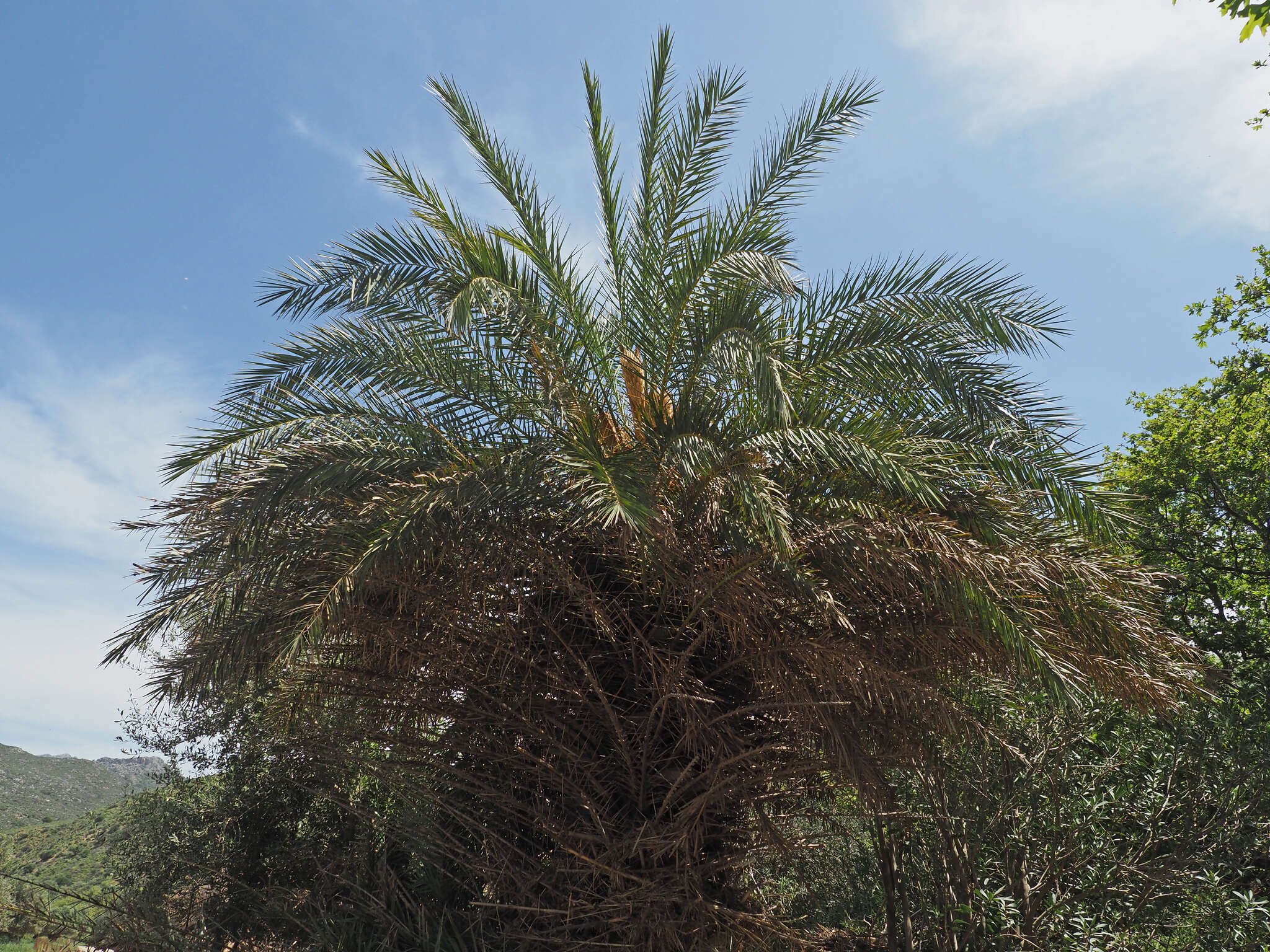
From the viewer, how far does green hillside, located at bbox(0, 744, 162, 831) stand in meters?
27.4

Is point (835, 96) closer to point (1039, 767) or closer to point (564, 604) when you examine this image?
point (564, 604)

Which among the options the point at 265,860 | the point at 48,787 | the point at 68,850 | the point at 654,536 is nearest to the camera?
the point at 654,536

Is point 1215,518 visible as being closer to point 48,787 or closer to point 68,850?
point 68,850

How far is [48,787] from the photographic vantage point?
32.7m

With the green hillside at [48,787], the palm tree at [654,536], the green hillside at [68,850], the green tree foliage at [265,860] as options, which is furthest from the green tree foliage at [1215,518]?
the green hillside at [48,787]

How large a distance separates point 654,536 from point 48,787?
37.8 m

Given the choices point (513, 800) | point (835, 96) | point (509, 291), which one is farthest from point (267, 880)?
point (835, 96)

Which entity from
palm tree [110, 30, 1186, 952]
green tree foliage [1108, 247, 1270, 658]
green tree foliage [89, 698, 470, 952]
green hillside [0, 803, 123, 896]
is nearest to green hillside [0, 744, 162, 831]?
green hillside [0, 803, 123, 896]

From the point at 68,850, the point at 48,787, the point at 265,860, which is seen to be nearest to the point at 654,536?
the point at 265,860

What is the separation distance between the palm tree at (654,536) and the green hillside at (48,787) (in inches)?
982

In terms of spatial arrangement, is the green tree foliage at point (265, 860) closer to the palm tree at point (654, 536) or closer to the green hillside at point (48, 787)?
the palm tree at point (654, 536)

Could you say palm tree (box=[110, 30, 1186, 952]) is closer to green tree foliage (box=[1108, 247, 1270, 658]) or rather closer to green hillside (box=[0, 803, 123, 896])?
green tree foliage (box=[1108, 247, 1270, 658])

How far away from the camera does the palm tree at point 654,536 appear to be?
17.8ft

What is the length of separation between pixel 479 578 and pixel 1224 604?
931cm
